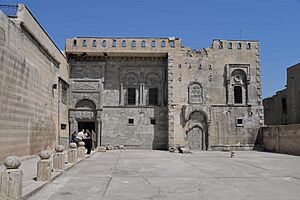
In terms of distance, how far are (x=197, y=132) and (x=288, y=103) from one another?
9078mm

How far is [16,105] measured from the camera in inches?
468

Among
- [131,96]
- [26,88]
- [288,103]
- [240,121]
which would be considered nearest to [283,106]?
[288,103]

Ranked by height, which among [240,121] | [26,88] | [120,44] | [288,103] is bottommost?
[240,121]

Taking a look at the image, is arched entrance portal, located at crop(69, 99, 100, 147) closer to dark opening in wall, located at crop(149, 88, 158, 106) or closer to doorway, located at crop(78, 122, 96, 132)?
doorway, located at crop(78, 122, 96, 132)

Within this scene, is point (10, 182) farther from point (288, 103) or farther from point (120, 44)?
point (288, 103)

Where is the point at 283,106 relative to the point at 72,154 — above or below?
above

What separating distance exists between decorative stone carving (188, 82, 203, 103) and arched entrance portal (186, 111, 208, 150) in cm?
92

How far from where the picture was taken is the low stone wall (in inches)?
731

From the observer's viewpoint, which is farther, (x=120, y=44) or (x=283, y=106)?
(x=283, y=106)

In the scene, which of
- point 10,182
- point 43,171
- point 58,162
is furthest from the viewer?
point 58,162

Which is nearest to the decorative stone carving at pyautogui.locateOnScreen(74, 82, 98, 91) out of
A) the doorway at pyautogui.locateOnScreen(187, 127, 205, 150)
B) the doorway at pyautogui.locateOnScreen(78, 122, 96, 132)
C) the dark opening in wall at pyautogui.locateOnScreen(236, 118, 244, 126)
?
the doorway at pyautogui.locateOnScreen(78, 122, 96, 132)

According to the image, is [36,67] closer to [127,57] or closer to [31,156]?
[31,156]

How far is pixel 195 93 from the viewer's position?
77.0ft

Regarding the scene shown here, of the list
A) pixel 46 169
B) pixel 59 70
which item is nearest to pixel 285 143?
pixel 59 70
